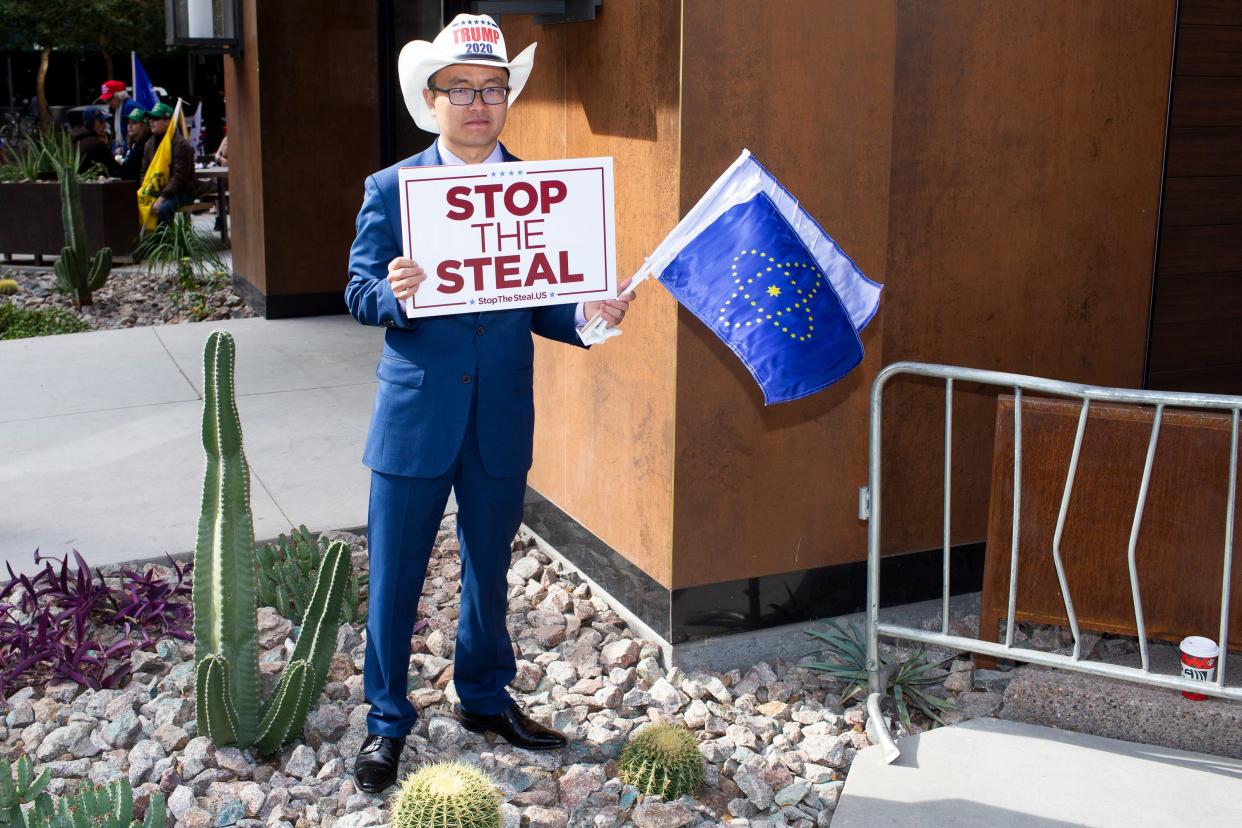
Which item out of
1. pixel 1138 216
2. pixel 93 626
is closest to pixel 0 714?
pixel 93 626

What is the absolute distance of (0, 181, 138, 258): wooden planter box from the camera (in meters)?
13.5

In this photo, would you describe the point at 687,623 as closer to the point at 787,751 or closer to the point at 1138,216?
the point at 787,751

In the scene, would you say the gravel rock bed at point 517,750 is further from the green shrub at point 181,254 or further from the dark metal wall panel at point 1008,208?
the green shrub at point 181,254

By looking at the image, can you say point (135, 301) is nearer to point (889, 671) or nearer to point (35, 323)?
point (35, 323)

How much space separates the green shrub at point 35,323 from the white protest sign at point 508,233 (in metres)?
8.03

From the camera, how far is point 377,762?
402 centimetres

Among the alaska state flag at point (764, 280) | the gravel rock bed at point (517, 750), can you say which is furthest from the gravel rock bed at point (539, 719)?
the alaska state flag at point (764, 280)

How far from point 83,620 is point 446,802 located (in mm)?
2095

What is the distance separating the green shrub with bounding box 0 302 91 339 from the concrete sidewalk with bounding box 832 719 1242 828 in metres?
8.49

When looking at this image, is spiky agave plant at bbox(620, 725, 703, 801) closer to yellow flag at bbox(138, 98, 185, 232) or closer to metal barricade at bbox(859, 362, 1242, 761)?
metal barricade at bbox(859, 362, 1242, 761)

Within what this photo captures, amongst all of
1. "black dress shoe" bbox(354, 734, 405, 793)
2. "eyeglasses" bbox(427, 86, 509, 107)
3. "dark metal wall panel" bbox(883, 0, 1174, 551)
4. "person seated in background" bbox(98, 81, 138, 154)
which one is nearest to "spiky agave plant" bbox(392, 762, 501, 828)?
"black dress shoe" bbox(354, 734, 405, 793)

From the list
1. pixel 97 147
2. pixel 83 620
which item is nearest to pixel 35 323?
pixel 83 620

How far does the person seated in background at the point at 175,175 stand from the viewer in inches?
528

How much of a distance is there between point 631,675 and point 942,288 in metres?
1.87
